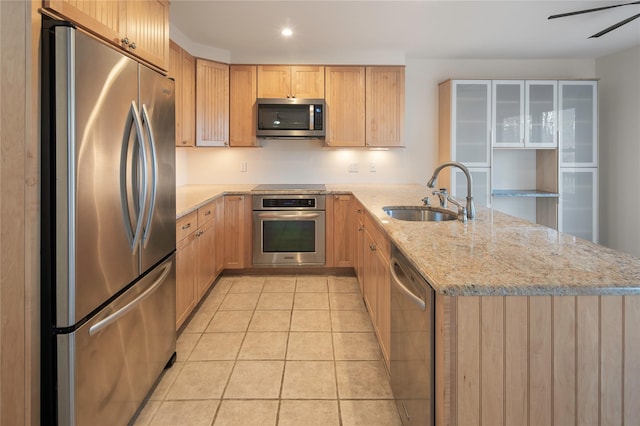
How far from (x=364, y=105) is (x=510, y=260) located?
3.42 m

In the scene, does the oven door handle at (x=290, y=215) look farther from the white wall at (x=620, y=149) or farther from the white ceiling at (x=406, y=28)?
the white wall at (x=620, y=149)

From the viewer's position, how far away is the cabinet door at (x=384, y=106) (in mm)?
4391

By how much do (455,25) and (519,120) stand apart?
1472 millimetres

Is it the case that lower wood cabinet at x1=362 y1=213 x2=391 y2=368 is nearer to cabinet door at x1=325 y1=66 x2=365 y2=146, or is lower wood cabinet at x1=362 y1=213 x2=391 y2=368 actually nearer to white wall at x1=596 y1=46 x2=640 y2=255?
cabinet door at x1=325 y1=66 x2=365 y2=146

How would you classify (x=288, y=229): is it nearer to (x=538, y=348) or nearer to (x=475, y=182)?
(x=475, y=182)

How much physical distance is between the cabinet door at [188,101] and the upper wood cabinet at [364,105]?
1439 millimetres

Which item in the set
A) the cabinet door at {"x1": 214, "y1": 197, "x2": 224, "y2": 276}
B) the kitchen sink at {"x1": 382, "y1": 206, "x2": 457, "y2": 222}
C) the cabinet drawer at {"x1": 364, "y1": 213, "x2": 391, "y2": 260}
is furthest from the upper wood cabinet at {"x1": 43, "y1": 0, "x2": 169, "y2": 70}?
the cabinet door at {"x1": 214, "y1": 197, "x2": 224, "y2": 276}

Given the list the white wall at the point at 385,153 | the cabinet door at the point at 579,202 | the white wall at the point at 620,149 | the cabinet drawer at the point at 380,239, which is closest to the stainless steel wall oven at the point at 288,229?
the white wall at the point at 385,153

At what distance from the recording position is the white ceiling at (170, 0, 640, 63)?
3.16 meters

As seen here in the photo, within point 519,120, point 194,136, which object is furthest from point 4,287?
point 519,120

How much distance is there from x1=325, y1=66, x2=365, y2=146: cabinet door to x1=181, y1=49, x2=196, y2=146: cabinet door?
56.6 inches

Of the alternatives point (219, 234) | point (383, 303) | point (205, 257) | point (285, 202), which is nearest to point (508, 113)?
point (285, 202)

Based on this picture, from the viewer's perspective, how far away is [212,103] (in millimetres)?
4215

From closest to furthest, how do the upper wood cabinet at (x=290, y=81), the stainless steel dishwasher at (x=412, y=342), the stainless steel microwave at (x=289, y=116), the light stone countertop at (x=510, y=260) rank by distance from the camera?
1. the light stone countertop at (x=510, y=260)
2. the stainless steel dishwasher at (x=412, y=342)
3. the stainless steel microwave at (x=289, y=116)
4. the upper wood cabinet at (x=290, y=81)
